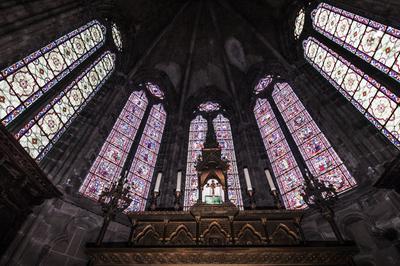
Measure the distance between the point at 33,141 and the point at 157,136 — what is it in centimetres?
567

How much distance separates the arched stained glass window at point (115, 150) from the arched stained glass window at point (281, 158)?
5951mm

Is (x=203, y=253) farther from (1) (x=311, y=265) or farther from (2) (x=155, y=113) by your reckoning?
(2) (x=155, y=113)

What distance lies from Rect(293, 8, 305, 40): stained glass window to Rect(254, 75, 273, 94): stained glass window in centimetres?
241

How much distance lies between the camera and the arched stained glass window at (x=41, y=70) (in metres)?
6.26

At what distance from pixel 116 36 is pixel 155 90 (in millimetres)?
3424

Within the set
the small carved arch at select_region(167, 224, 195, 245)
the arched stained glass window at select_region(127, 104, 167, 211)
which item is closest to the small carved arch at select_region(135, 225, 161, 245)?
the small carved arch at select_region(167, 224, 195, 245)

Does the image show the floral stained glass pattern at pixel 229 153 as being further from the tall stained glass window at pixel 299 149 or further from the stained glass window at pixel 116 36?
the stained glass window at pixel 116 36

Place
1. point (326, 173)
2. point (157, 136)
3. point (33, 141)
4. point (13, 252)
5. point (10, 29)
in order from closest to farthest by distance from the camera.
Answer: point (13, 252) → point (10, 29) → point (33, 141) → point (326, 173) → point (157, 136)

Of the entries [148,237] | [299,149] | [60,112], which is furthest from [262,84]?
[148,237]

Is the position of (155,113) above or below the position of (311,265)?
above

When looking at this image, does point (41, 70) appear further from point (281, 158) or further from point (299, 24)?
point (299, 24)

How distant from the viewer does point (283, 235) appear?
4.91 meters

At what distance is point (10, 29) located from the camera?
616 cm

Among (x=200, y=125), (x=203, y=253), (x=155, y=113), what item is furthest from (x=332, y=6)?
(x=203, y=253)
